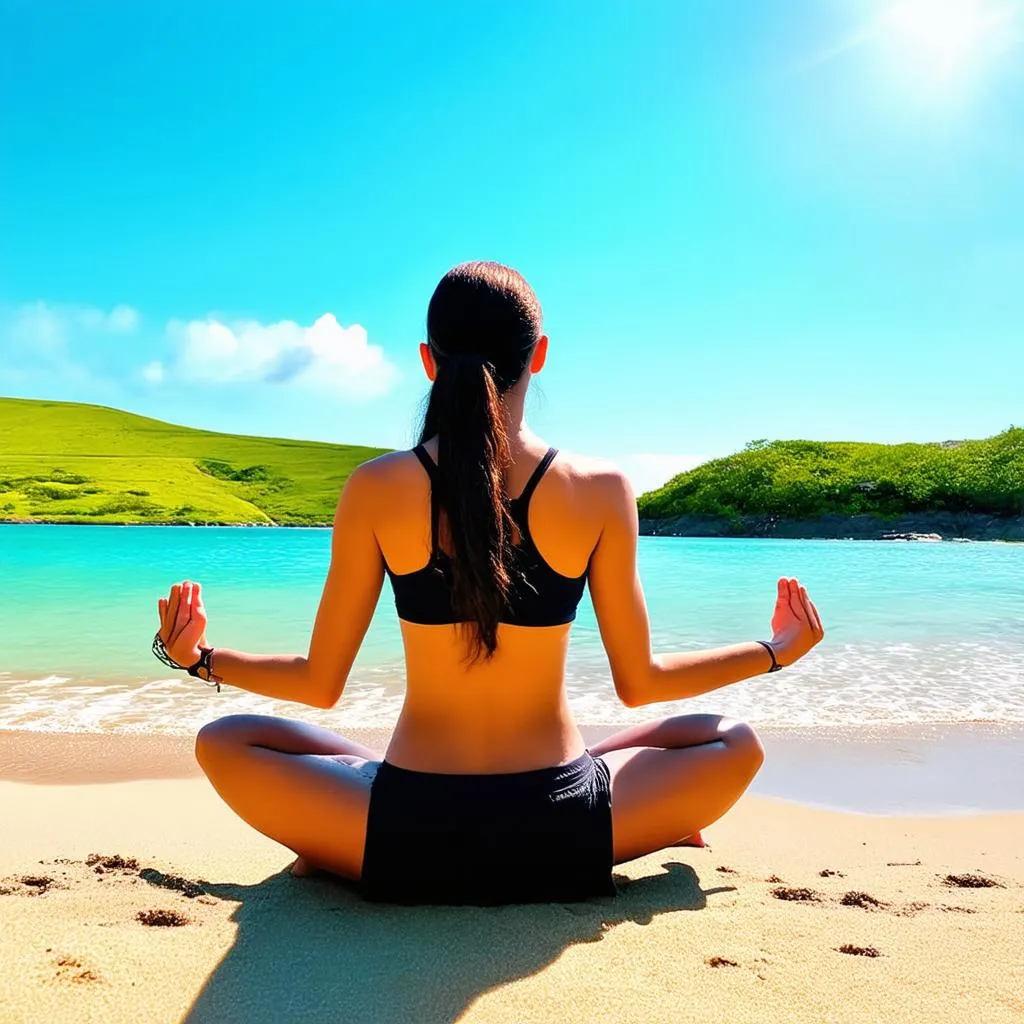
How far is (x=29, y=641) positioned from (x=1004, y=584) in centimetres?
1808

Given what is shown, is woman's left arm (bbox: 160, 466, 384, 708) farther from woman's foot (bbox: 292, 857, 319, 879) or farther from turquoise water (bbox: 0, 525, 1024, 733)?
turquoise water (bbox: 0, 525, 1024, 733)

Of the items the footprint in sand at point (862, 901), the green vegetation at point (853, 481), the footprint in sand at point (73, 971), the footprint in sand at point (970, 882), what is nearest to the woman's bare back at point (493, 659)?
the footprint in sand at point (73, 971)

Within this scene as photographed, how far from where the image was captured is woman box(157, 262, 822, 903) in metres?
2.22

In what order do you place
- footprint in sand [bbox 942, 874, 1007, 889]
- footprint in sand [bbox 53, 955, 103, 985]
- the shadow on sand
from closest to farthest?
the shadow on sand → footprint in sand [bbox 53, 955, 103, 985] → footprint in sand [bbox 942, 874, 1007, 889]

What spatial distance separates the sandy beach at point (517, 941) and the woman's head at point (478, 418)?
30.8 inches

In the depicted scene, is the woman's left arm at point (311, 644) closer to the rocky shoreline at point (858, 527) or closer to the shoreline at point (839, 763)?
the shoreline at point (839, 763)

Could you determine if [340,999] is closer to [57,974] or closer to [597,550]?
[57,974]

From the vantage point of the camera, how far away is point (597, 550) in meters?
2.37

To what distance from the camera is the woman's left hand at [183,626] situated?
7.98ft

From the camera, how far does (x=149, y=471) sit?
9931 cm

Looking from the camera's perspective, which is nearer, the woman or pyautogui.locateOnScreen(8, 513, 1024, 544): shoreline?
the woman

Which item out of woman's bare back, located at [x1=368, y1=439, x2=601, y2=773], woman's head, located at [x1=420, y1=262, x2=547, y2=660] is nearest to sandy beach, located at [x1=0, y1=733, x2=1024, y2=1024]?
woman's bare back, located at [x1=368, y1=439, x2=601, y2=773]

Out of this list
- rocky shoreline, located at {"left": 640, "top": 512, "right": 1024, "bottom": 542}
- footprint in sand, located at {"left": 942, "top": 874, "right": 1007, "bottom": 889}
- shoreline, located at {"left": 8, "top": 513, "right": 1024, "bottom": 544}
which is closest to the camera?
footprint in sand, located at {"left": 942, "top": 874, "right": 1007, "bottom": 889}

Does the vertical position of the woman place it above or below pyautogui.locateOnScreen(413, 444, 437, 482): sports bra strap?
below
